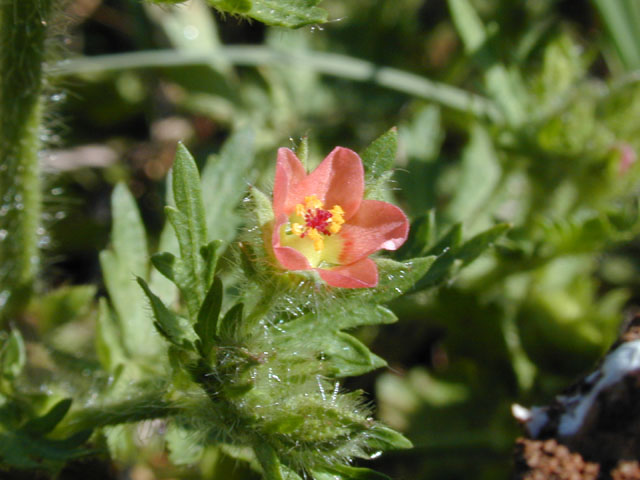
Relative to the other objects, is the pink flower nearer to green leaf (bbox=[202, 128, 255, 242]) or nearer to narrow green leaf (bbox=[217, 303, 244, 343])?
narrow green leaf (bbox=[217, 303, 244, 343])

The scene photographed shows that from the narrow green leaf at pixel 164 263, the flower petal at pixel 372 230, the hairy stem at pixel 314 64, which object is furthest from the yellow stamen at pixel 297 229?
the hairy stem at pixel 314 64

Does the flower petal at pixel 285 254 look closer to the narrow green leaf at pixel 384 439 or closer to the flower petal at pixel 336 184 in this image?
the flower petal at pixel 336 184

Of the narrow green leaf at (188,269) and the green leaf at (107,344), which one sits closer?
the narrow green leaf at (188,269)

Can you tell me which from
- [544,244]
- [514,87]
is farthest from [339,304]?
[514,87]

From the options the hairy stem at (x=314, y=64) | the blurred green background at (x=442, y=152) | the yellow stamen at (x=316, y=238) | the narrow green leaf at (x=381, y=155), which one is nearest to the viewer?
the yellow stamen at (x=316, y=238)

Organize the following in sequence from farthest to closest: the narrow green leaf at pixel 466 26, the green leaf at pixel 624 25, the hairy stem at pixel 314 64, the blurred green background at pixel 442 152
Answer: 1. the green leaf at pixel 624 25
2. the hairy stem at pixel 314 64
3. the narrow green leaf at pixel 466 26
4. the blurred green background at pixel 442 152

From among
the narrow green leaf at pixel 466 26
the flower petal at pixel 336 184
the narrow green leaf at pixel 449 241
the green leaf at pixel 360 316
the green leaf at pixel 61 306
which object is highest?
the narrow green leaf at pixel 466 26

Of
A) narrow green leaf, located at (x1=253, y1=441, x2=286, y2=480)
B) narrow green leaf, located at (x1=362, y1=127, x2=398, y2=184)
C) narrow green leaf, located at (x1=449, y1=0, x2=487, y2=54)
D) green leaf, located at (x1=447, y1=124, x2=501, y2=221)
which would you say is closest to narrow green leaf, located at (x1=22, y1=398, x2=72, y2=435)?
narrow green leaf, located at (x1=253, y1=441, x2=286, y2=480)
